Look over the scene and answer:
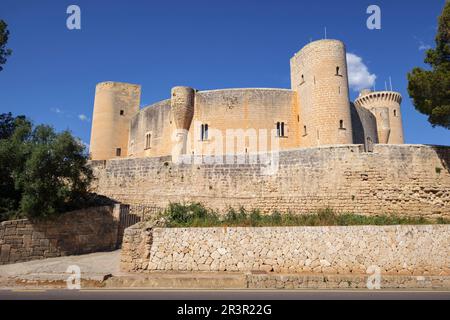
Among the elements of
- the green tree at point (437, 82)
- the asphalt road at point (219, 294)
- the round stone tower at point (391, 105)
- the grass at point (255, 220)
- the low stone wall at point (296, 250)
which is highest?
the round stone tower at point (391, 105)

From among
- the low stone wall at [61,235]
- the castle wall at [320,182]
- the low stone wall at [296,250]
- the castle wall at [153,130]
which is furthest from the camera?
the castle wall at [153,130]

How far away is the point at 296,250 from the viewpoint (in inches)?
427

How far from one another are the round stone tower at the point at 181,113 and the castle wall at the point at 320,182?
7.31 metres

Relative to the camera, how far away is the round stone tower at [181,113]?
24953 millimetres

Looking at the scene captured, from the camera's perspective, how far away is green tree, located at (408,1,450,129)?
1435 cm

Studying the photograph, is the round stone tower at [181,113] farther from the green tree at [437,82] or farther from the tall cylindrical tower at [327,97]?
the green tree at [437,82]

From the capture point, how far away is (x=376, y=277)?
9406 mm

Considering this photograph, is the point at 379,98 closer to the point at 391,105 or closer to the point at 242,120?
the point at 391,105

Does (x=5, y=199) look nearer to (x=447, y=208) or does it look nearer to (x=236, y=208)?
(x=236, y=208)

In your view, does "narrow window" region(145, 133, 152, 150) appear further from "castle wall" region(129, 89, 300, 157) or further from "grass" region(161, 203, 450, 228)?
"grass" region(161, 203, 450, 228)

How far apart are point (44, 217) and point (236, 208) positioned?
8554 mm

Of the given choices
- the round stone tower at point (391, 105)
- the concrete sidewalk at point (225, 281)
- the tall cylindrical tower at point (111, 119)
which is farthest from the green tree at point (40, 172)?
the round stone tower at point (391, 105)

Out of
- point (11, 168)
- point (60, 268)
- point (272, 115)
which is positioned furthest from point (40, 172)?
point (272, 115)
